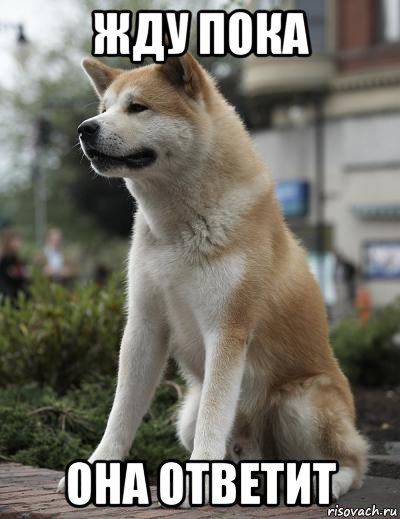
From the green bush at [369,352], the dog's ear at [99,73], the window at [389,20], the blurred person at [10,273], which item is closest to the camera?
the dog's ear at [99,73]

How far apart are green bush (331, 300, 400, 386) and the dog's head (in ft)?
15.6

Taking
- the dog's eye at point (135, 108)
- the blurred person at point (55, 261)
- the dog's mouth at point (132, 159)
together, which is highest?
the dog's eye at point (135, 108)

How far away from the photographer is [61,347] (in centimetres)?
740

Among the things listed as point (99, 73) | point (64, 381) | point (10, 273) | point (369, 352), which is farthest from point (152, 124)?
point (10, 273)

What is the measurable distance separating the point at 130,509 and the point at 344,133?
24.7 metres

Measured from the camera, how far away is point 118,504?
4.67 meters

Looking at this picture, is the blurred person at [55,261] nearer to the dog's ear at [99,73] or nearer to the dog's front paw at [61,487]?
the dog's ear at [99,73]

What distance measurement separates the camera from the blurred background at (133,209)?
686cm

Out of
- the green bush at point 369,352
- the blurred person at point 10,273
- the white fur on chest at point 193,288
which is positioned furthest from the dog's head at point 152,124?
the blurred person at point 10,273

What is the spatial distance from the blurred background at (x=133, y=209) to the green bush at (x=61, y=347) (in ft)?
0.04

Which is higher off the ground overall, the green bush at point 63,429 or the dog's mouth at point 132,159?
the dog's mouth at point 132,159

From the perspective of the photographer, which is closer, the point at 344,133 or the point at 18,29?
the point at 18,29

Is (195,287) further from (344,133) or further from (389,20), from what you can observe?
(389,20)

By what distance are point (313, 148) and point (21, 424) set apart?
24.1 m
